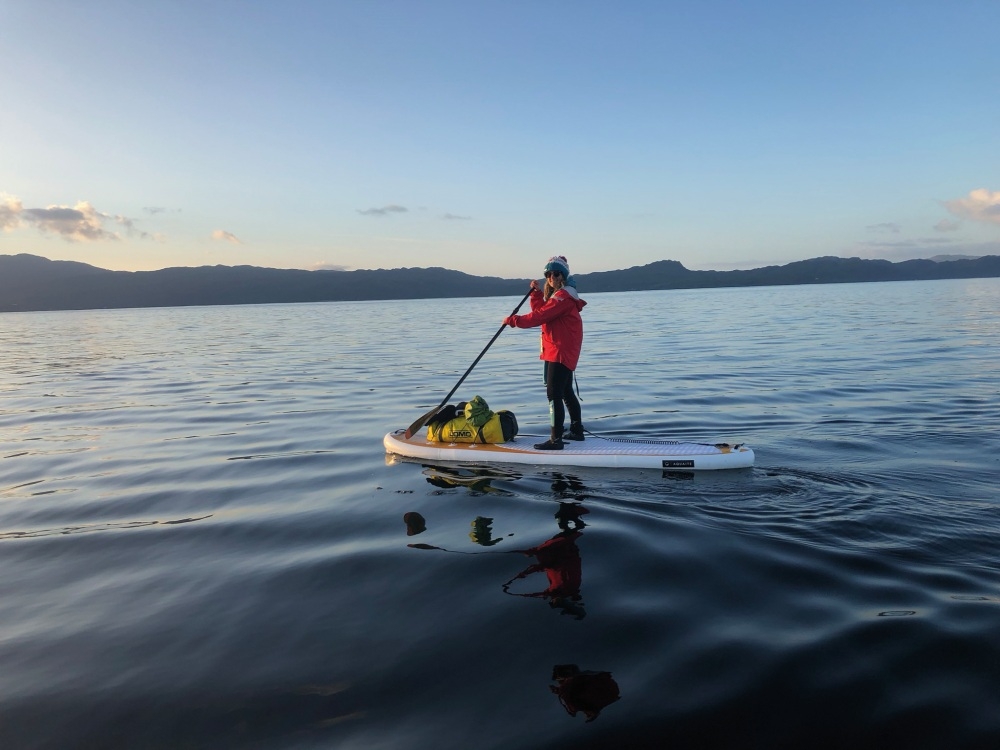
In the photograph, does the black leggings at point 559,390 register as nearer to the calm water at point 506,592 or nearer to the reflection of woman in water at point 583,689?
the calm water at point 506,592

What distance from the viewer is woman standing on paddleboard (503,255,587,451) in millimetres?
9594

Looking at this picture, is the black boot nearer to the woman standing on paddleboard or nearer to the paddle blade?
the woman standing on paddleboard

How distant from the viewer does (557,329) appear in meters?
9.81

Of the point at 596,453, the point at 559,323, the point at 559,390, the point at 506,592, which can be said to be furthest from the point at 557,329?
the point at 506,592

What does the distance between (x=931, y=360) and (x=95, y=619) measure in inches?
843

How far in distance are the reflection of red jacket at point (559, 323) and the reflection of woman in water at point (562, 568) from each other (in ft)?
10.3

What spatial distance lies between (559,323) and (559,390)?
1.00 metres

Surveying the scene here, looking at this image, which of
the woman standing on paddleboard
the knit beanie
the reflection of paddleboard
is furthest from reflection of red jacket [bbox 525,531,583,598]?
the knit beanie

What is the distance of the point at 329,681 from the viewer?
4184 mm

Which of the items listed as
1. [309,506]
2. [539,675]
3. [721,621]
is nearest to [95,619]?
[309,506]

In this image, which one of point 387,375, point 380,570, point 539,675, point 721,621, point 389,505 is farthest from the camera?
point 387,375

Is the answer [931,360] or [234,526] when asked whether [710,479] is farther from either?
[931,360]

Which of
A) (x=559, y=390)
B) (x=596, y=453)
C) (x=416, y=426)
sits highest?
(x=559, y=390)

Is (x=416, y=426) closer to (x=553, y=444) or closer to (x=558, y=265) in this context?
(x=553, y=444)
